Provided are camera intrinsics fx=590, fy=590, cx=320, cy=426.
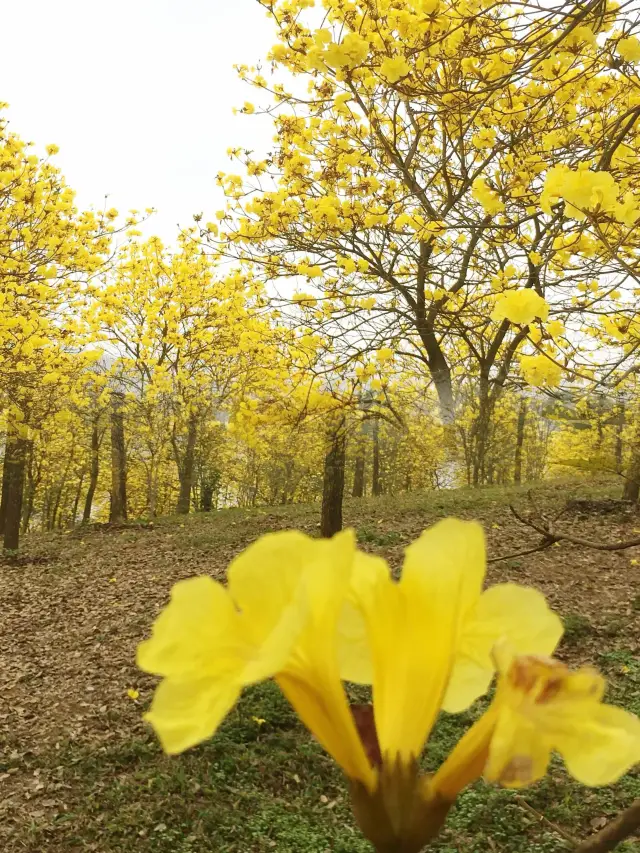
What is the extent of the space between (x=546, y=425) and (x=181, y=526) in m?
20.8

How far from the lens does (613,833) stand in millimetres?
333

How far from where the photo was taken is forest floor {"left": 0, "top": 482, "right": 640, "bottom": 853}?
3732mm

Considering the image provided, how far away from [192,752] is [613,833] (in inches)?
194

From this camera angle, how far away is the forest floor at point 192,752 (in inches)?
147

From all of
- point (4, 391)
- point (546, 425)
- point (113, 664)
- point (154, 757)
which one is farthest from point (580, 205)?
point (546, 425)

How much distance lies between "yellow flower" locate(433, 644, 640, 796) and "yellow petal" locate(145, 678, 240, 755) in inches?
5.9

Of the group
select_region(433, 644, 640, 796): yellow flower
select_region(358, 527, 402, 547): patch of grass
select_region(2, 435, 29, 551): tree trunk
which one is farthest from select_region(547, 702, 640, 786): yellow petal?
select_region(2, 435, 29, 551): tree trunk

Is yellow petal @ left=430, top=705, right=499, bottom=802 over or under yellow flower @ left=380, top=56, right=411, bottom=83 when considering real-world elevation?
under

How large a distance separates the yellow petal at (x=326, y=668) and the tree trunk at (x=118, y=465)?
51.3 ft

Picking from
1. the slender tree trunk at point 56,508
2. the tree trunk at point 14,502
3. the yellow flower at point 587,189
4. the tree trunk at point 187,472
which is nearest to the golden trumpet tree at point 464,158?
the yellow flower at point 587,189

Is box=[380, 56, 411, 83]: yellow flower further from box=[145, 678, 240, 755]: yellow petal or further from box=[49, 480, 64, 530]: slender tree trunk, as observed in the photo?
box=[49, 480, 64, 530]: slender tree trunk

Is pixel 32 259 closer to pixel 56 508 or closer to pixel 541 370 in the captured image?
pixel 541 370

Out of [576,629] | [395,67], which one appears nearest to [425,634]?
[395,67]

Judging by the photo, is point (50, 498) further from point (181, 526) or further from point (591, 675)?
point (591, 675)
